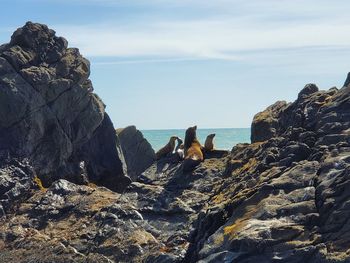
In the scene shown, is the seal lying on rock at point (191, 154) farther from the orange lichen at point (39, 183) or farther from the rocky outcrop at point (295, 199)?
the orange lichen at point (39, 183)

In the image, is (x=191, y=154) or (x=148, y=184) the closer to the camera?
(x=148, y=184)

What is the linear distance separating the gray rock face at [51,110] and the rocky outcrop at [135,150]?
8020 mm

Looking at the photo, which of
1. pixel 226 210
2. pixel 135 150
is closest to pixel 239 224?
pixel 226 210

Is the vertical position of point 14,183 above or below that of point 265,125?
below

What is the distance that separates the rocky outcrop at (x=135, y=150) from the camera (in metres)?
42.2

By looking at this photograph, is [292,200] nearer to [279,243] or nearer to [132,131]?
[279,243]

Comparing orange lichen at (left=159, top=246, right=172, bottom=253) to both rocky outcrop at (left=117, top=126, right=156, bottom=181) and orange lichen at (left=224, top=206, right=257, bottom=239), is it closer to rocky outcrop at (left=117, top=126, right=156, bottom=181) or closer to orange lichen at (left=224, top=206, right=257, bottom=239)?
orange lichen at (left=224, top=206, right=257, bottom=239)

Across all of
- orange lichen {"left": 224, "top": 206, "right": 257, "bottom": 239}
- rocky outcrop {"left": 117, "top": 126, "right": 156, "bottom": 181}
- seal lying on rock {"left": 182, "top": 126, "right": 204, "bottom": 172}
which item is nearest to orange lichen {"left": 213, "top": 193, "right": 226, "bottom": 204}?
orange lichen {"left": 224, "top": 206, "right": 257, "bottom": 239}

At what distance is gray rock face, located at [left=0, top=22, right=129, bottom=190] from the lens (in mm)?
26203

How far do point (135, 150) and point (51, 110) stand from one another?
15.6 meters

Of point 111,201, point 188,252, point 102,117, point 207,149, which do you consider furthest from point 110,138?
point 188,252

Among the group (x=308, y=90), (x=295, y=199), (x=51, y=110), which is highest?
(x=308, y=90)

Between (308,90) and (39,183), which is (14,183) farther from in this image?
(308,90)

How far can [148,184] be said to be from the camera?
80.9 ft
